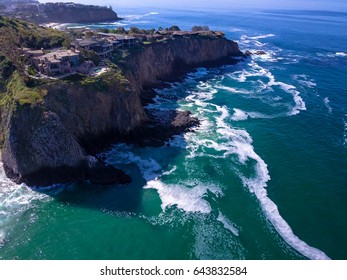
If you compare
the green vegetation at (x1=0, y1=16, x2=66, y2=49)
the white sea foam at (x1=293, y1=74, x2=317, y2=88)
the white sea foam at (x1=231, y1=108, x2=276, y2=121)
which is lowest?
the white sea foam at (x1=231, y1=108, x2=276, y2=121)

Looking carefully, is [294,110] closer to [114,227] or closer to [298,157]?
[298,157]

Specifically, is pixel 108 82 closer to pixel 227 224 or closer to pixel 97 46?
pixel 97 46

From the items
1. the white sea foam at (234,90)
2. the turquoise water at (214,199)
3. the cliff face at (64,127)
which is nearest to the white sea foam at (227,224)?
the turquoise water at (214,199)

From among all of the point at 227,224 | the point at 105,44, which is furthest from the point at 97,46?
the point at 227,224

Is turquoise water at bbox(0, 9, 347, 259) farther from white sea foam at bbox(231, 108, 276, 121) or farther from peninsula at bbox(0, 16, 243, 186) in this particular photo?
peninsula at bbox(0, 16, 243, 186)

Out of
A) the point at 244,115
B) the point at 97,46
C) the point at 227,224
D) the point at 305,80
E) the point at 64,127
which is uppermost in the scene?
the point at 97,46

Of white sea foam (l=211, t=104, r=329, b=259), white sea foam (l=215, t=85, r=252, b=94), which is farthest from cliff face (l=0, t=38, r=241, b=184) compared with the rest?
white sea foam (l=215, t=85, r=252, b=94)
